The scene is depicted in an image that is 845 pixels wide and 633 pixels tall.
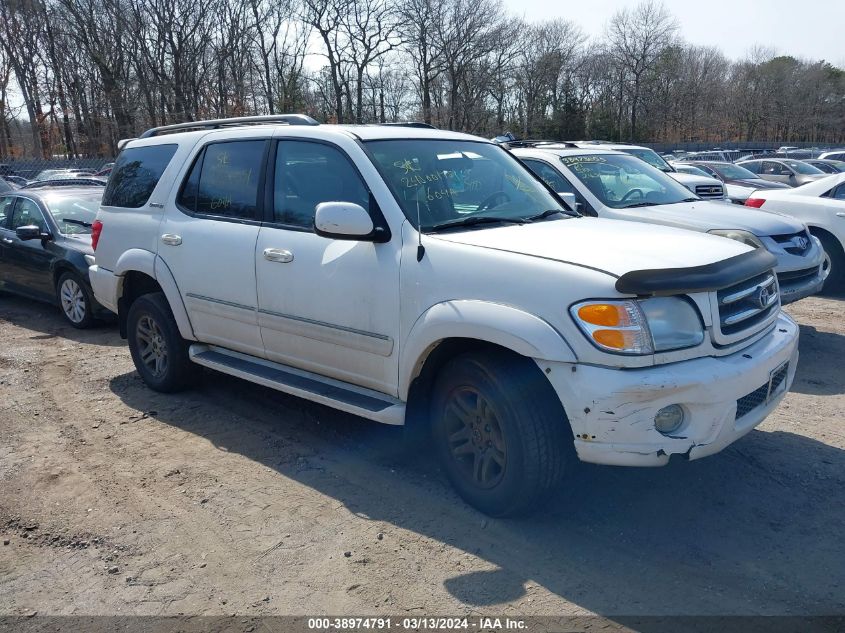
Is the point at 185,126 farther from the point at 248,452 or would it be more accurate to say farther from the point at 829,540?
the point at 829,540

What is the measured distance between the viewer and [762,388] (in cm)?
371

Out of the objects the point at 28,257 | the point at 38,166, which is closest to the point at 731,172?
the point at 28,257

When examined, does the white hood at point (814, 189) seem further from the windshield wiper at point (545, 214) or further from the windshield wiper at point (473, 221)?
the windshield wiper at point (473, 221)

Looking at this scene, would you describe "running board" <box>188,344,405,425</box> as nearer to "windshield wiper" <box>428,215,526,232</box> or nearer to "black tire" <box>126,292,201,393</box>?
"black tire" <box>126,292,201,393</box>

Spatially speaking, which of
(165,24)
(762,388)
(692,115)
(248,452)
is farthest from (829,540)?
(692,115)

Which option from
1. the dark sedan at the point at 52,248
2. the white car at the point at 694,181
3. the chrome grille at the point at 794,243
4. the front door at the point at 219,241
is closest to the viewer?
the front door at the point at 219,241

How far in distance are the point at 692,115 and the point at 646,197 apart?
2456 inches

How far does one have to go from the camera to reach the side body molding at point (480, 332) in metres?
3.30

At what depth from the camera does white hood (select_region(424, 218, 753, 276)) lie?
11.4 feet

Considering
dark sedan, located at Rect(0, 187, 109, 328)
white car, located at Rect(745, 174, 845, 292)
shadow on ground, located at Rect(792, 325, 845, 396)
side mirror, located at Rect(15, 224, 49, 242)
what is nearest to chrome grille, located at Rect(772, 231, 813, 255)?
shadow on ground, located at Rect(792, 325, 845, 396)

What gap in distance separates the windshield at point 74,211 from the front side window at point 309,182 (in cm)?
520

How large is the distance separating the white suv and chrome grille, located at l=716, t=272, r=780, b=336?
1 cm

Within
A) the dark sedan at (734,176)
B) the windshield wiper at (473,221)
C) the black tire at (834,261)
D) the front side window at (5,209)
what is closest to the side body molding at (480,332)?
the windshield wiper at (473,221)

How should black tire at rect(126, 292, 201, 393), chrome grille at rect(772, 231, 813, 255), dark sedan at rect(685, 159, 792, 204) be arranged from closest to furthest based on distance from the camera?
black tire at rect(126, 292, 201, 393) → chrome grille at rect(772, 231, 813, 255) → dark sedan at rect(685, 159, 792, 204)
